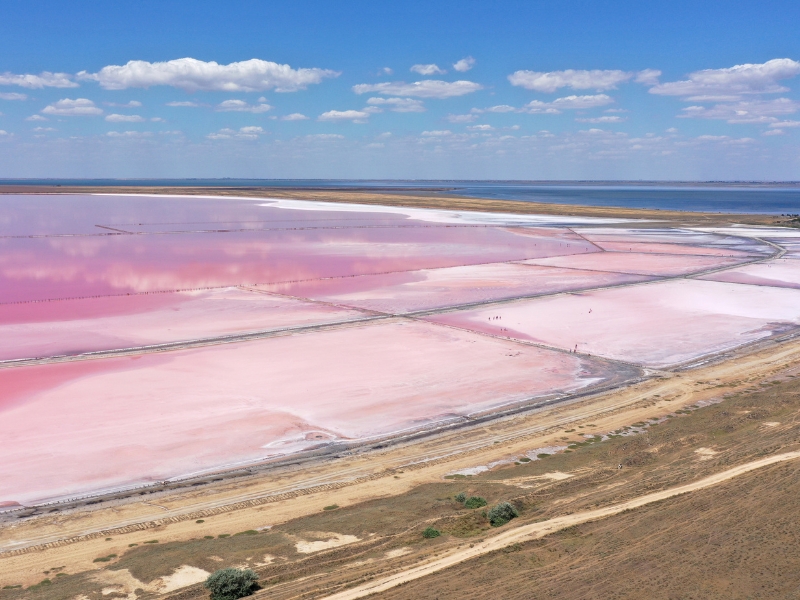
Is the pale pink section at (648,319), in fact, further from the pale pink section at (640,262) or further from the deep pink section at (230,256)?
the deep pink section at (230,256)

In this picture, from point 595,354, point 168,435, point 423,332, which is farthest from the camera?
point 423,332

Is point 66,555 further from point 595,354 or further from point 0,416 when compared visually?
point 595,354

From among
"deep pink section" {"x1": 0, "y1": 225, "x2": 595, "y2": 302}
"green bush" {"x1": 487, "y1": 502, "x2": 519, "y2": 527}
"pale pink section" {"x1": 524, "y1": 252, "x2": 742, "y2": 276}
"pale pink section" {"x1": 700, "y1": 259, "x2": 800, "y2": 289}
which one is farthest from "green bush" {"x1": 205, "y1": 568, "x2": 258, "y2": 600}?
"pale pink section" {"x1": 524, "y1": 252, "x2": 742, "y2": 276}

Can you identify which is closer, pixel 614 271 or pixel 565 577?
pixel 565 577

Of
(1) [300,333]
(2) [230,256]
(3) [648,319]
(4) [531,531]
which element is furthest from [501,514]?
(2) [230,256]

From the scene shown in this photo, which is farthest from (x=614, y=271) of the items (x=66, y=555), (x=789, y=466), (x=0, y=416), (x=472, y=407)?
(x=66, y=555)

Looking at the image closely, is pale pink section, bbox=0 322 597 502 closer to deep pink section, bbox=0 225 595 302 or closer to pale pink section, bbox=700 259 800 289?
deep pink section, bbox=0 225 595 302

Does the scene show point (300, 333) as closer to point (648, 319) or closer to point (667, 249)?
point (648, 319)
